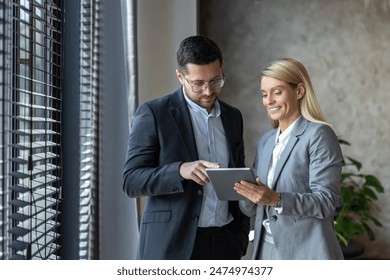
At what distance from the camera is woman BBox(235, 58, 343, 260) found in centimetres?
153

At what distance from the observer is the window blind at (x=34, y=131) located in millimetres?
1529

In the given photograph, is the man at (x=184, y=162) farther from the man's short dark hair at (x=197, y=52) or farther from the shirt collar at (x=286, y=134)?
the shirt collar at (x=286, y=134)

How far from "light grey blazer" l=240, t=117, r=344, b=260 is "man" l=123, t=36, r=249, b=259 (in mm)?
178

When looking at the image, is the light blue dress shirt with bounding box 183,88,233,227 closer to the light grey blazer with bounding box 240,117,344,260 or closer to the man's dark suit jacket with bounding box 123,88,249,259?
the man's dark suit jacket with bounding box 123,88,249,259

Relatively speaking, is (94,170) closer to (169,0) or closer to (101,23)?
(101,23)

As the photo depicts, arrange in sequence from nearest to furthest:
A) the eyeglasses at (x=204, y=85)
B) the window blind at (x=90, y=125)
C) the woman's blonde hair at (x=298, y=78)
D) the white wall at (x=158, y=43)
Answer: the woman's blonde hair at (x=298, y=78), the eyeglasses at (x=204, y=85), the window blind at (x=90, y=125), the white wall at (x=158, y=43)

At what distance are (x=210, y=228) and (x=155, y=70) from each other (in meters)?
1.42

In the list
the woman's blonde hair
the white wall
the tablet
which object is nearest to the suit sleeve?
the tablet

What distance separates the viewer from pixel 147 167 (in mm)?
1668

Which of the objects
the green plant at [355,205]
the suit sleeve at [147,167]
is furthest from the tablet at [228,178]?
the green plant at [355,205]

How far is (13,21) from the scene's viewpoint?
1.58 m

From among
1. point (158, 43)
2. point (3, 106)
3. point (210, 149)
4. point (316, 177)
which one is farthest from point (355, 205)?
point (3, 106)

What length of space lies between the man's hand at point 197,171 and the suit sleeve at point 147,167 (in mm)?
25

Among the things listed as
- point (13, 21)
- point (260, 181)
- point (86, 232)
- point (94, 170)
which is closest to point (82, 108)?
point (94, 170)
